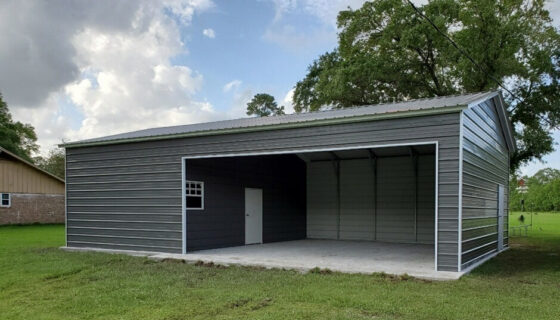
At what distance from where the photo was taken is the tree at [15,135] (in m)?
31.8

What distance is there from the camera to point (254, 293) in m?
6.00

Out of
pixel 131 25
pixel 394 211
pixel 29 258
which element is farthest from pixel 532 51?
pixel 29 258

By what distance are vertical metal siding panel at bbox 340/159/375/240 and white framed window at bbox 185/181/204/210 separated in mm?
5479

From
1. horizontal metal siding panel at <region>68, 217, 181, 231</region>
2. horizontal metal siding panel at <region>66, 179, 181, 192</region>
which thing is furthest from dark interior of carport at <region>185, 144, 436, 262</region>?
horizontal metal siding panel at <region>68, 217, 181, 231</region>

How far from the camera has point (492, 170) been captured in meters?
10.3

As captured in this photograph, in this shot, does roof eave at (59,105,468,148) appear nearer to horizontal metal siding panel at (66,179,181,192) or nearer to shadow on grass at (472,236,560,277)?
horizontal metal siding panel at (66,179,181,192)

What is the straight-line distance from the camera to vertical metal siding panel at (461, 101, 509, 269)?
7754mm

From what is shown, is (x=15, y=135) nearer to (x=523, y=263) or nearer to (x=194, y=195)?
(x=194, y=195)

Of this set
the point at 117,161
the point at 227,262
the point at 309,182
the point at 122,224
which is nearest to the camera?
the point at 227,262

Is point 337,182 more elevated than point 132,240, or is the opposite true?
point 337,182

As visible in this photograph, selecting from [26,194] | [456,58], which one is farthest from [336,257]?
[26,194]

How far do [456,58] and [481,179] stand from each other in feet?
30.6

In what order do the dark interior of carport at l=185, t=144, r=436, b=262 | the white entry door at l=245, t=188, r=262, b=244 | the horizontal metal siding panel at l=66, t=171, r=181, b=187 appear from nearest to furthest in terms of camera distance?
the horizontal metal siding panel at l=66, t=171, r=181, b=187 < the dark interior of carport at l=185, t=144, r=436, b=262 < the white entry door at l=245, t=188, r=262, b=244

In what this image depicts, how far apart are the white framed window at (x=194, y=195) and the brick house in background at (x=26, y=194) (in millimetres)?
14937
